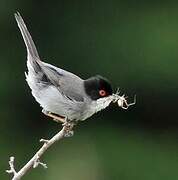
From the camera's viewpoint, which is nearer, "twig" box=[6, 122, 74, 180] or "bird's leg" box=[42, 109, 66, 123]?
"twig" box=[6, 122, 74, 180]

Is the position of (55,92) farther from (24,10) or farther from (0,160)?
(24,10)

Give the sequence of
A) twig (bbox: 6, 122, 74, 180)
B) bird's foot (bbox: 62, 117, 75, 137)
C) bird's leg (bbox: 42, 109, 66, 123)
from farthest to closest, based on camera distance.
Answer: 1. bird's leg (bbox: 42, 109, 66, 123)
2. bird's foot (bbox: 62, 117, 75, 137)
3. twig (bbox: 6, 122, 74, 180)

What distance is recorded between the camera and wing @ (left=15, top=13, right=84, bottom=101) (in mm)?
4051

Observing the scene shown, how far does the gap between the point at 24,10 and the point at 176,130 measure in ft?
6.83

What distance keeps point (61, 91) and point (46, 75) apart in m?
0.13

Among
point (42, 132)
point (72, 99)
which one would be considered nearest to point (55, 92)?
point (72, 99)

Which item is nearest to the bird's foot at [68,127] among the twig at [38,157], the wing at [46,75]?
the twig at [38,157]

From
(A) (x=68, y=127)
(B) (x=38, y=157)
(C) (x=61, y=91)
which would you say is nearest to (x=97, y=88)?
(C) (x=61, y=91)

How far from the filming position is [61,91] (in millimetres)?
4180

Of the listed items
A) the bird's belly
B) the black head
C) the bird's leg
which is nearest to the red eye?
the black head

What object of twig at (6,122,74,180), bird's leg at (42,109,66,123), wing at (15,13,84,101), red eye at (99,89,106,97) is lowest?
twig at (6,122,74,180)

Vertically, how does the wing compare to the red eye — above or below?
above

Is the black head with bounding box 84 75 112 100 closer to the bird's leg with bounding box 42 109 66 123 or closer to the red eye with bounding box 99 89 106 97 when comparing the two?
the red eye with bounding box 99 89 106 97

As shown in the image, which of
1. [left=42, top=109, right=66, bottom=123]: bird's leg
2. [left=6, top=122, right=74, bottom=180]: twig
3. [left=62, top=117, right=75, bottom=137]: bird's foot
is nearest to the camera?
[left=6, top=122, right=74, bottom=180]: twig
